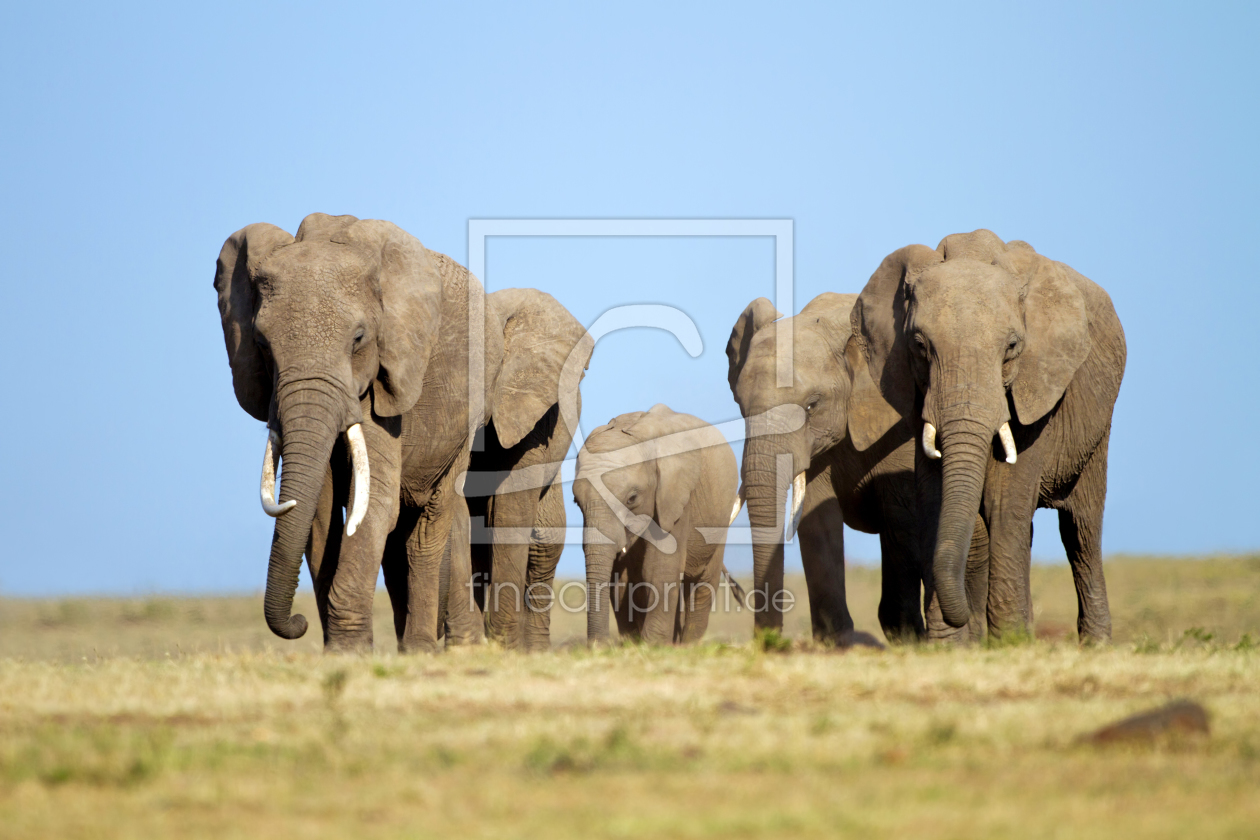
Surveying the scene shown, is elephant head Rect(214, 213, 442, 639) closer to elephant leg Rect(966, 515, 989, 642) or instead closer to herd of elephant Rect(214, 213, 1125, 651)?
herd of elephant Rect(214, 213, 1125, 651)

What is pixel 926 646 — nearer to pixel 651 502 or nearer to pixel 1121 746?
pixel 1121 746

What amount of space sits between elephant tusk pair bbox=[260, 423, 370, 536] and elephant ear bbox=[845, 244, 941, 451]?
455 cm

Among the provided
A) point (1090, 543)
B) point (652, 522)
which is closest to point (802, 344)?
point (1090, 543)

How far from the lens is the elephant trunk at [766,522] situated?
13430 millimetres

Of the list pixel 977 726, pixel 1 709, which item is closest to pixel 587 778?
pixel 977 726

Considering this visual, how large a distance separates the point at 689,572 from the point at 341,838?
15943 millimetres

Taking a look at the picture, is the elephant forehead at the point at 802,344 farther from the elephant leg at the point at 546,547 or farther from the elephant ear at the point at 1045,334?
the elephant leg at the point at 546,547

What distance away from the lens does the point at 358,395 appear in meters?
11.0

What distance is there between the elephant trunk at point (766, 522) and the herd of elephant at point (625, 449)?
21mm

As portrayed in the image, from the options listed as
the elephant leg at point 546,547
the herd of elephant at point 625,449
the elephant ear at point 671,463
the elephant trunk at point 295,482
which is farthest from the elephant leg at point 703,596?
the elephant trunk at point 295,482

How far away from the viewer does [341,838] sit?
4.48m

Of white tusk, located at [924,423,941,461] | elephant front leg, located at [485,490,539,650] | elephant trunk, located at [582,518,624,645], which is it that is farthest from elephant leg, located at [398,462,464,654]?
white tusk, located at [924,423,941,461]

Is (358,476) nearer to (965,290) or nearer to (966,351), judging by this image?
(966,351)

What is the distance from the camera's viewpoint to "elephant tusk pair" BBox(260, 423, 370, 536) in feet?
34.4
